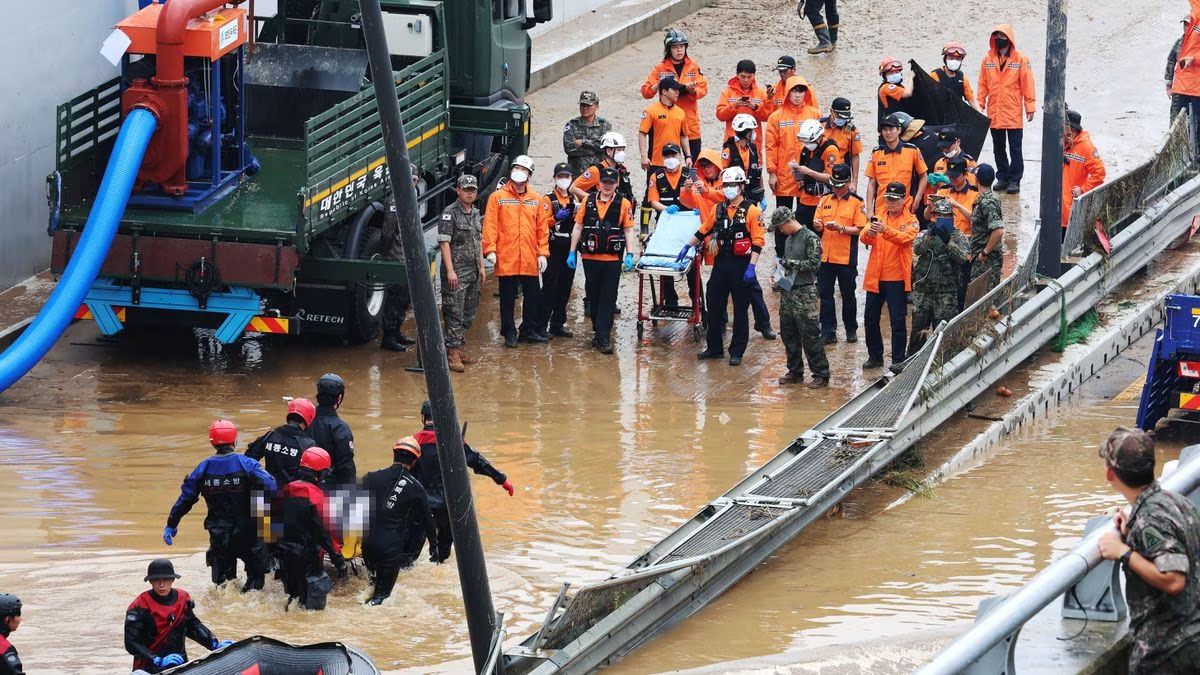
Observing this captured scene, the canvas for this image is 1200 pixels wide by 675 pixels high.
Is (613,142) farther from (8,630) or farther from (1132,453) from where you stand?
(1132,453)

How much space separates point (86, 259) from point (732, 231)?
525 centimetres

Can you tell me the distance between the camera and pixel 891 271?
1491 cm

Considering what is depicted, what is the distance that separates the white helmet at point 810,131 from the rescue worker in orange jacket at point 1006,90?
300 cm

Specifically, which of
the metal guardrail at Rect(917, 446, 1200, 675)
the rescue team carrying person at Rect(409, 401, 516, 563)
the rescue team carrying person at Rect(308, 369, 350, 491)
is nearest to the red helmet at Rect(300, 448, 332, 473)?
the rescue team carrying person at Rect(308, 369, 350, 491)

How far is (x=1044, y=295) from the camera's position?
1462 centimetres

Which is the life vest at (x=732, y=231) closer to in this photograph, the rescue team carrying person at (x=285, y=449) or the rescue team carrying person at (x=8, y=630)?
the rescue team carrying person at (x=285, y=449)

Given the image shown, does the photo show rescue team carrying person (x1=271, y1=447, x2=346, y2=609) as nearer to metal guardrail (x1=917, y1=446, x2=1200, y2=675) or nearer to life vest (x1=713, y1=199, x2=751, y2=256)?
metal guardrail (x1=917, y1=446, x2=1200, y2=675)

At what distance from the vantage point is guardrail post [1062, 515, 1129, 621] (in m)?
6.89

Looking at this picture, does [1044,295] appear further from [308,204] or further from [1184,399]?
[308,204]

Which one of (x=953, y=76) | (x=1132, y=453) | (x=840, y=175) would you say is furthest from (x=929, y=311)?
(x=1132, y=453)

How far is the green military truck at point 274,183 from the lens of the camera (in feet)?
48.4

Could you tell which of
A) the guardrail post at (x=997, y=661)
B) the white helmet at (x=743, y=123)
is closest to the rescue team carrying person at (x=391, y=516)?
the guardrail post at (x=997, y=661)

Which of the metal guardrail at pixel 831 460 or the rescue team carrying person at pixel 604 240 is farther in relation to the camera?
the rescue team carrying person at pixel 604 240

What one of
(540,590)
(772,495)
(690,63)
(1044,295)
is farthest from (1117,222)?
(540,590)
